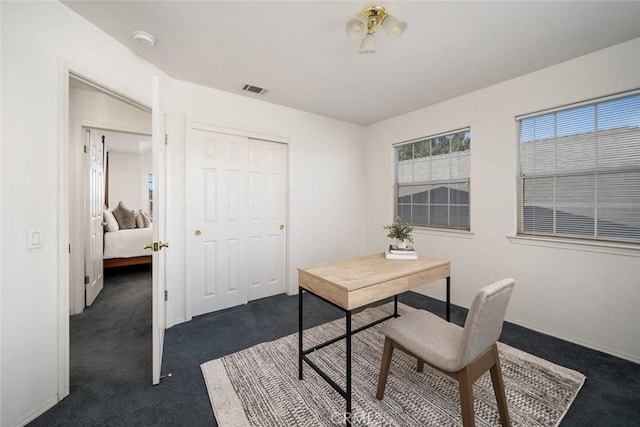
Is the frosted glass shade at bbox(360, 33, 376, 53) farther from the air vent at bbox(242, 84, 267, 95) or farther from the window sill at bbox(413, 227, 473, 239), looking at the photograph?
the window sill at bbox(413, 227, 473, 239)

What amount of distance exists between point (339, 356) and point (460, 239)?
202 centimetres

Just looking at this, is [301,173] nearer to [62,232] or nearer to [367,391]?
[62,232]

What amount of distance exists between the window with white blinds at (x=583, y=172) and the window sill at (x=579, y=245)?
97mm

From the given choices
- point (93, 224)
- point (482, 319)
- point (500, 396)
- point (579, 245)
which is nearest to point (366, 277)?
point (482, 319)

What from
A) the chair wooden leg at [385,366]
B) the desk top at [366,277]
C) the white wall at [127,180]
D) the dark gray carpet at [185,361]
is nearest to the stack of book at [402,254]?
the desk top at [366,277]

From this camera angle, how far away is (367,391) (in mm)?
1694

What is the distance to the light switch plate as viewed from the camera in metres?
1.47

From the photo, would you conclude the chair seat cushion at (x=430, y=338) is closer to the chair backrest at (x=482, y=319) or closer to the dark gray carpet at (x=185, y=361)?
the chair backrest at (x=482, y=319)

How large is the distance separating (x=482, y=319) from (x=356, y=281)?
650 mm

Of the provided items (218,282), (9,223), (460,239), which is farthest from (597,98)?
(9,223)

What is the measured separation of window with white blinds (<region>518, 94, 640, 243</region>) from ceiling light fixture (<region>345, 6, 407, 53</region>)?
6.09 feet

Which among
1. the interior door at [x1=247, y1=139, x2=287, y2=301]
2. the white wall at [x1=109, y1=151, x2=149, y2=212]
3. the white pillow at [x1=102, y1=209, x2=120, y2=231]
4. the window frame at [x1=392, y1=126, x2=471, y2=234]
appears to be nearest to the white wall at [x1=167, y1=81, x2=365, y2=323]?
the interior door at [x1=247, y1=139, x2=287, y2=301]

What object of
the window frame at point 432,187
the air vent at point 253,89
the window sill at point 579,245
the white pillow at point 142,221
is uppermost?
the air vent at point 253,89

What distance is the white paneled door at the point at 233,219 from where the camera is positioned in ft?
9.19
